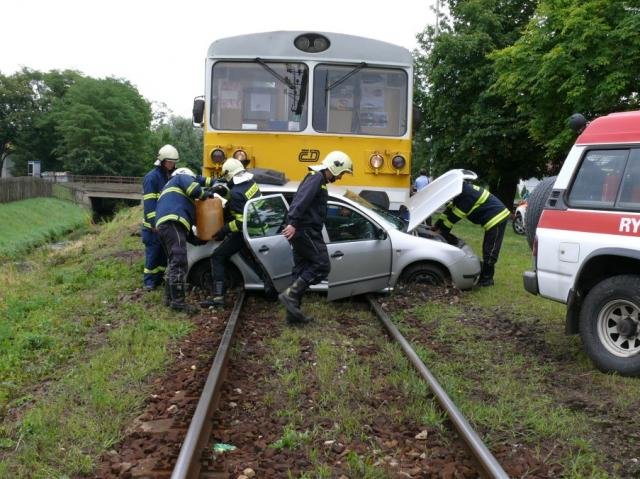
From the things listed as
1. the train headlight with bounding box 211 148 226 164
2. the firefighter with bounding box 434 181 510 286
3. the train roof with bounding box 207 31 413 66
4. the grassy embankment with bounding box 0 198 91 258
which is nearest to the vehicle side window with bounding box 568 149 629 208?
the firefighter with bounding box 434 181 510 286

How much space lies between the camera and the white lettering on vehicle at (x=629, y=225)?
17.5 ft

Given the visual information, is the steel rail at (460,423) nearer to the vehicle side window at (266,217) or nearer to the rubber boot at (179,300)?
the vehicle side window at (266,217)

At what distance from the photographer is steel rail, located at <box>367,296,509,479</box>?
11.9 feet

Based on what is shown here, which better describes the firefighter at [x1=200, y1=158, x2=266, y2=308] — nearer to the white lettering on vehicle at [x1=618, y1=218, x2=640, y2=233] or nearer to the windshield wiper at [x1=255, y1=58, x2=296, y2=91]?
the windshield wiper at [x1=255, y1=58, x2=296, y2=91]

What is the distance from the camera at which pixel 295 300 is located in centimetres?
738

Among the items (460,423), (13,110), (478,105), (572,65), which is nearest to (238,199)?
(460,423)

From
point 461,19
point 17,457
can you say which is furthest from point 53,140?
point 17,457

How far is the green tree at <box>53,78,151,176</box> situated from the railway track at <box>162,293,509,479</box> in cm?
6712

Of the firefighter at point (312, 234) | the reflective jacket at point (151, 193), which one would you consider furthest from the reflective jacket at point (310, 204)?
the reflective jacket at point (151, 193)

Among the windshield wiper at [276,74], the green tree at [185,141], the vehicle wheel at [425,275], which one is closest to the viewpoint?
the vehicle wheel at [425,275]

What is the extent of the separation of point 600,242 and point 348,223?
3.58 m

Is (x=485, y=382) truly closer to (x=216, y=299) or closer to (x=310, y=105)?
(x=216, y=299)

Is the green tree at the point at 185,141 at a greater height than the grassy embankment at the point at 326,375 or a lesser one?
greater

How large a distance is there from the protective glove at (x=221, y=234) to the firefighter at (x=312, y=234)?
1354 millimetres
